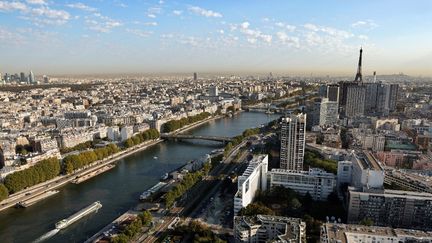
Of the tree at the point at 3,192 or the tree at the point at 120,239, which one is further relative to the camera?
the tree at the point at 3,192

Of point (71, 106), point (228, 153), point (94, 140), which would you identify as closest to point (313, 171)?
point (228, 153)

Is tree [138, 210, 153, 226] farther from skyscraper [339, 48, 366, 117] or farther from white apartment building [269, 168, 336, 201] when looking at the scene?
skyscraper [339, 48, 366, 117]

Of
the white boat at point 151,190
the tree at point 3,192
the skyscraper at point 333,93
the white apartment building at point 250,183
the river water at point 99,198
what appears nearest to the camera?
the river water at point 99,198

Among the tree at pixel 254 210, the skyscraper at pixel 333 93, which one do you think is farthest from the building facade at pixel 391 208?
the skyscraper at pixel 333 93

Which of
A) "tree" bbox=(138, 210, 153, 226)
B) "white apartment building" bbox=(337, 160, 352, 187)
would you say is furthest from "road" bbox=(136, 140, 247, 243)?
"white apartment building" bbox=(337, 160, 352, 187)

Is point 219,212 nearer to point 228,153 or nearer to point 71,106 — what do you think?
point 228,153

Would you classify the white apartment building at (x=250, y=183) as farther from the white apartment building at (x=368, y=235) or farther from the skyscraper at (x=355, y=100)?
the skyscraper at (x=355, y=100)

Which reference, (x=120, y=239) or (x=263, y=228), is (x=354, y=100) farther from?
(x=120, y=239)
